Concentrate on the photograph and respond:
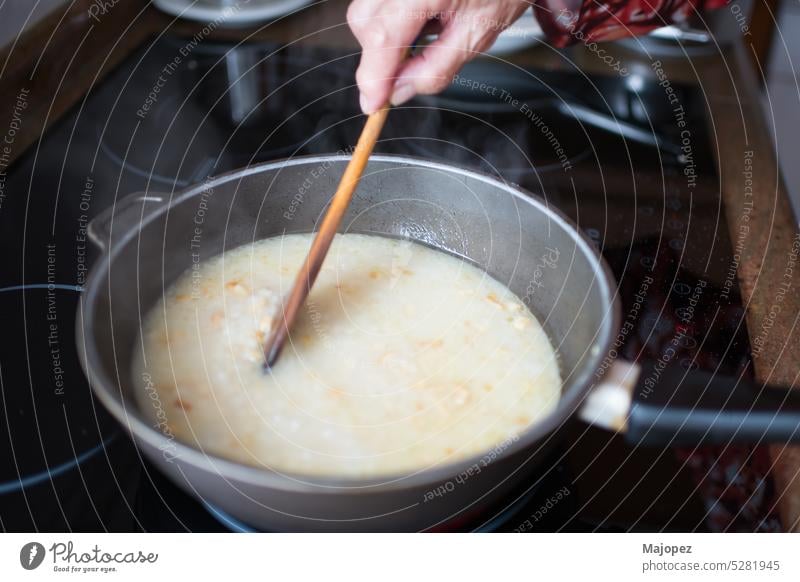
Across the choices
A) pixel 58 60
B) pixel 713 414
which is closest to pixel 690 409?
pixel 713 414

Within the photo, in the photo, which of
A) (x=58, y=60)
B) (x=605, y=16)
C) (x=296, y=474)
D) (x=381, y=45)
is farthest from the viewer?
(x=605, y=16)

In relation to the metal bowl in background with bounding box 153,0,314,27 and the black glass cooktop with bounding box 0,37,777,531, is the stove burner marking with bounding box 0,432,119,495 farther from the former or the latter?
the metal bowl in background with bounding box 153,0,314,27

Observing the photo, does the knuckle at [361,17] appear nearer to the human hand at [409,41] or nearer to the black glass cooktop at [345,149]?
the human hand at [409,41]

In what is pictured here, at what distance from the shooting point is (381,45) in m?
0.43

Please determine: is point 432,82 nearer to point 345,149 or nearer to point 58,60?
point 345,149

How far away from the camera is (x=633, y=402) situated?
0.43 m

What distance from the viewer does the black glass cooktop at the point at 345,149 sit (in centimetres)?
39

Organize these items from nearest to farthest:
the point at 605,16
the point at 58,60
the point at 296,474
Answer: the point at 296,474 < the point at 58,60 < the point at 605,16

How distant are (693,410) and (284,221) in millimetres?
295

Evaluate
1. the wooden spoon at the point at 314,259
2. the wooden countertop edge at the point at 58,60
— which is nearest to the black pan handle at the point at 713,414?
the wooden spoon at the point at 314,259

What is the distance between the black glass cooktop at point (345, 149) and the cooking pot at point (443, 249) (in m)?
0.03

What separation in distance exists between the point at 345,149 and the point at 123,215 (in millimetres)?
226
